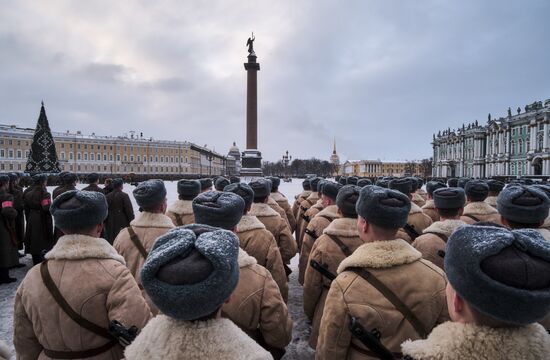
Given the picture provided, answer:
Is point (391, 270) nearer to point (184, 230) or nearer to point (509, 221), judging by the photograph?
point (184, 230)

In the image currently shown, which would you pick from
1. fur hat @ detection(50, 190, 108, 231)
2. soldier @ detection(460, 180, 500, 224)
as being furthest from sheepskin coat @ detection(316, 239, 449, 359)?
soldier @ detection(460, 180, 500, 224)

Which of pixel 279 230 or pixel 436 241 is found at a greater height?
pixel 436 241

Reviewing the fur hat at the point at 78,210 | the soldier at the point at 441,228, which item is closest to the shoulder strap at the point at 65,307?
the fur hat at the point at 78,210

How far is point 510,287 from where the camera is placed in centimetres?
132

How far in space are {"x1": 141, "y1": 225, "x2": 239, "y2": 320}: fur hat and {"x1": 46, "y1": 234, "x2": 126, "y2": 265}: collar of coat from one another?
3.71ft

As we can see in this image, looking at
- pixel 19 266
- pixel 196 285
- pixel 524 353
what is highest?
pixel 196 285

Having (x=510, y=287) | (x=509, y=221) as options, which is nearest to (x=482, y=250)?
(x=510, y=287)

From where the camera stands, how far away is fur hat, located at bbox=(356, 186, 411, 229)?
7.91 feet

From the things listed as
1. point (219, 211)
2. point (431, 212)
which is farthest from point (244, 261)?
point (431, 212)

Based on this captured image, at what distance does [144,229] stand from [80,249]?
1.50 m

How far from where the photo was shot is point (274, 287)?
2523mm

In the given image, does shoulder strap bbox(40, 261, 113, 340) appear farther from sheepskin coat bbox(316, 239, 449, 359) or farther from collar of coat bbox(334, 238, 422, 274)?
collar of coat bbox(334, 238, 422, 274)

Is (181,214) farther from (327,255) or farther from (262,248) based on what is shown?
(327,255)

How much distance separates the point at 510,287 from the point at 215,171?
129232 mm
